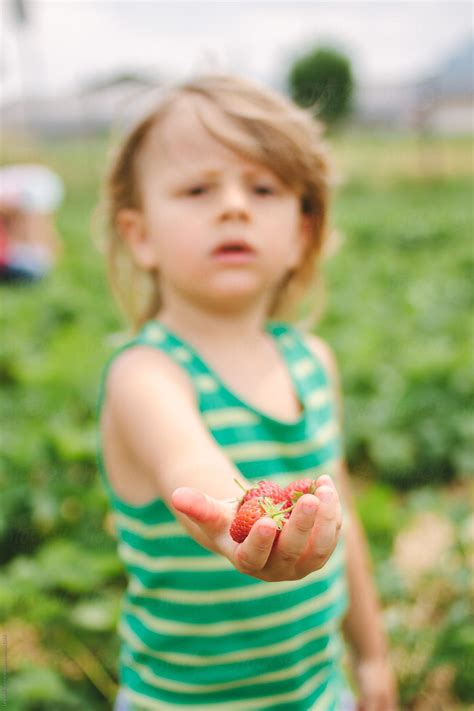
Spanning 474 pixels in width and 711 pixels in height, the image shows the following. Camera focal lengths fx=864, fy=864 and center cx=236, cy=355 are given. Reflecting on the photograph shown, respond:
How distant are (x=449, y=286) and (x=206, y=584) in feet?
21.5

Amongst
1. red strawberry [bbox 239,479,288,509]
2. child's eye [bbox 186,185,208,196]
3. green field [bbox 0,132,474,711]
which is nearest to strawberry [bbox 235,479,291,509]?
red strawberry [bbox 239,479,288,509]

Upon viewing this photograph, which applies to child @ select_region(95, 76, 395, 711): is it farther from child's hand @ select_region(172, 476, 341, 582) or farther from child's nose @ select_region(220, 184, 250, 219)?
child's hand @ select_region(172, 476, 341, 582)

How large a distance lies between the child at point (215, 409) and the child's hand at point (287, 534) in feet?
1.09

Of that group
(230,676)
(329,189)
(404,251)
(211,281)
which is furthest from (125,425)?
(404,251)

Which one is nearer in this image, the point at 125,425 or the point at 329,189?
the point at 125,425

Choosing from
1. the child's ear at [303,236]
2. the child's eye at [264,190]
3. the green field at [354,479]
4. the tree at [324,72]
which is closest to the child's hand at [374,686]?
the green field at [354,479]

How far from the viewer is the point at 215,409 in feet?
4.60

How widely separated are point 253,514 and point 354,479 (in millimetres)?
2941

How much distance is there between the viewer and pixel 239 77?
1661 millimetres

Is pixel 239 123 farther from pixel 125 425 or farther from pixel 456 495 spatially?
pixel 456 495

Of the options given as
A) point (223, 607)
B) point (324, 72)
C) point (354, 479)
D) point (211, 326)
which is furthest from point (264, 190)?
point (324, 72)

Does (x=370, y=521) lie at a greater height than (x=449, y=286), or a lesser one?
greater

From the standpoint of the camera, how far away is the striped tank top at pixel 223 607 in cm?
139

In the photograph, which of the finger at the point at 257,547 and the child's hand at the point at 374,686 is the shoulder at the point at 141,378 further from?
the child's hand at the point at 374,686
